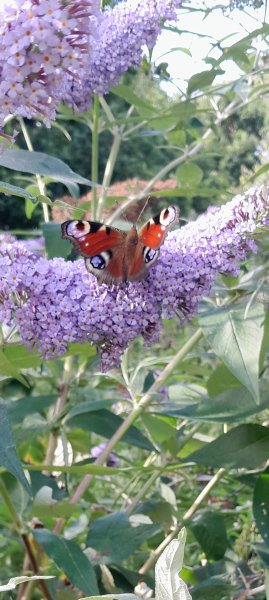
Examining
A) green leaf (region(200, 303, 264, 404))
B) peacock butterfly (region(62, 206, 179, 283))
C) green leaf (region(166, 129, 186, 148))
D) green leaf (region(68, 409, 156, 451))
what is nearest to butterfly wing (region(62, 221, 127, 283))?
peacock butterfly (region(62, 206, 179, 283))

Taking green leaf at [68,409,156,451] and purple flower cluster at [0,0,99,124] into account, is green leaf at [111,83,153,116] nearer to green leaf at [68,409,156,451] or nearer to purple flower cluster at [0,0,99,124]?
green leaf at [68,409,156,451]

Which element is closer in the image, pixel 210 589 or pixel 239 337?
pixel 239 337

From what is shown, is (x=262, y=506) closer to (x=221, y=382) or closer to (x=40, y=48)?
(x=221, y=382)

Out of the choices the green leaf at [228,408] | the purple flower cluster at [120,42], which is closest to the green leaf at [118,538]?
Answer: the green leaf at [228,408]

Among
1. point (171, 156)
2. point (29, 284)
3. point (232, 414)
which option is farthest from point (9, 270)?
point (171, 156)

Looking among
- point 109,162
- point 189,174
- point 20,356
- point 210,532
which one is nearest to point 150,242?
point 20,356

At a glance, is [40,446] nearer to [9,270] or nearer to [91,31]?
[9,270]

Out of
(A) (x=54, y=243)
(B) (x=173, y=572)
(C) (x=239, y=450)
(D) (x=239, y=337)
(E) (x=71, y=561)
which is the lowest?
(B) (x=173, y=572)
